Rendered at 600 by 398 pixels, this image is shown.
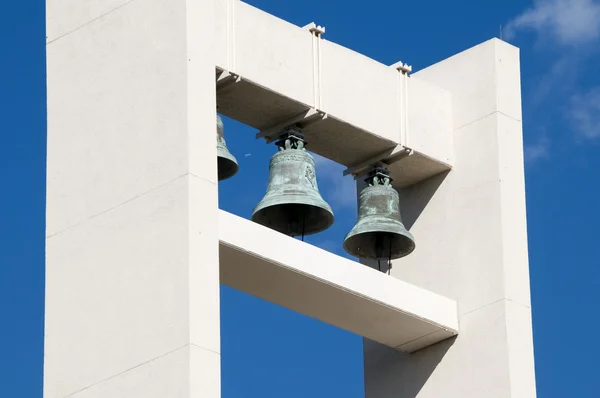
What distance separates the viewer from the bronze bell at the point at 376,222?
2441 cm

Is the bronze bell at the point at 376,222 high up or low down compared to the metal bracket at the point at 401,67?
down

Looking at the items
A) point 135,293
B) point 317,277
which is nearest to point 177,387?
point 135,293

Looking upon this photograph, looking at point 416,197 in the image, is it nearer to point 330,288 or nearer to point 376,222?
point 376,222

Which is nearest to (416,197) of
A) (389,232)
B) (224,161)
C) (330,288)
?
(389,232)

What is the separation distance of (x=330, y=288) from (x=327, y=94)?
169 centimetres

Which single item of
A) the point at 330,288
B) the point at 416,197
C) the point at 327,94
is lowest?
the point at 330,288

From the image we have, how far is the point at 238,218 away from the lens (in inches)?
885

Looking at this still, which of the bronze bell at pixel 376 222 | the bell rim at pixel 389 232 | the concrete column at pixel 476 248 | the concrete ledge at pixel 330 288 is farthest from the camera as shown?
the bronze bell at pixel 376 222

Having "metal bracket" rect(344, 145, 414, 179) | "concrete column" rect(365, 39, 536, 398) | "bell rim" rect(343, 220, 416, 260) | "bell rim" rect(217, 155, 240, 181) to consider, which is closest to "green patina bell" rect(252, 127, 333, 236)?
"bell rim" rect(217, 155, 240, 181)

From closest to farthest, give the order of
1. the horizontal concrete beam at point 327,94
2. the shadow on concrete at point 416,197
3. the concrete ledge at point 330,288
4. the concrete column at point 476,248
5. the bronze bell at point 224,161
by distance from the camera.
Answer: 1. the concrete ledge at point 330,288
2. the horizontal concrete beam at point 327,94
3. the bronze bell at point 224,161
4. the concrete column at point 476,248
5. the shadow on concrete at point 416,197

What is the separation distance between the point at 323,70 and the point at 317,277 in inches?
73.3

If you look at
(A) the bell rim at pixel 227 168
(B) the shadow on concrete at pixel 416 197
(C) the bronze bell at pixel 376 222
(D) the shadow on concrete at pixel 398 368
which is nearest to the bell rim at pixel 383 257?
(C) the bronze bell at pixel 376 222

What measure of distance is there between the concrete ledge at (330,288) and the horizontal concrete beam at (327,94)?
4.21 feet

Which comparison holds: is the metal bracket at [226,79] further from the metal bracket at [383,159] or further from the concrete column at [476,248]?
the concrete column at [476,248]
